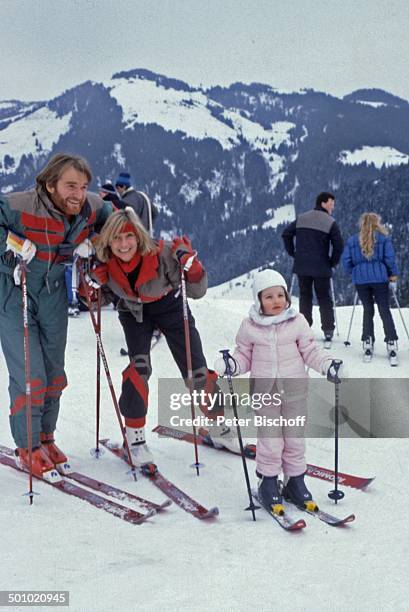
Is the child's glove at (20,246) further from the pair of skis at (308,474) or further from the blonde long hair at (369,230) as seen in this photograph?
the blonde long hair at (369,230)

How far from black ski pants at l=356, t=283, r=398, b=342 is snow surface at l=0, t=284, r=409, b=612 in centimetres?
325

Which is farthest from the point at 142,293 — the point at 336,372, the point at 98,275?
the point at 336,372

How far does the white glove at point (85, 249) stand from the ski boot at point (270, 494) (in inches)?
76.0

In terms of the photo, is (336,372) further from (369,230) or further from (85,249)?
(369,230)

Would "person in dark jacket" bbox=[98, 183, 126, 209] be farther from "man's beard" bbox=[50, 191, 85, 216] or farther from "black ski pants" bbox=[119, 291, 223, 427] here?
"man's beard" bbox=[50, 191, 85, 216]

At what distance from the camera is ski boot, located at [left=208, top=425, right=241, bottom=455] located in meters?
4.76

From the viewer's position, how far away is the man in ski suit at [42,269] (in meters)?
3.89

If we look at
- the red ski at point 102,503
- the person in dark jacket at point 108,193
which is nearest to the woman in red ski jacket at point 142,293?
the red ski at point 102,503

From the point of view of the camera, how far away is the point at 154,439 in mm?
5266

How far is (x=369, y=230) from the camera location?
310 inches

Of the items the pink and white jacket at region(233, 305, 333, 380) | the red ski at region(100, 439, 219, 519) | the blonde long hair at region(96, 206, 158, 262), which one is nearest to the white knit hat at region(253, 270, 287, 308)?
the pink and white jacket at region(233, 305, 333, 380)

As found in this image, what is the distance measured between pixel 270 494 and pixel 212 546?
650 millimetres

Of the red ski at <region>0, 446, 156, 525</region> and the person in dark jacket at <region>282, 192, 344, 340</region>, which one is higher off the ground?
the person in dark jacket at <region>282, 192, 344, 340</region>

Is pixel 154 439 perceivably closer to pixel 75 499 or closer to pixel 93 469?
pixel 93 469
